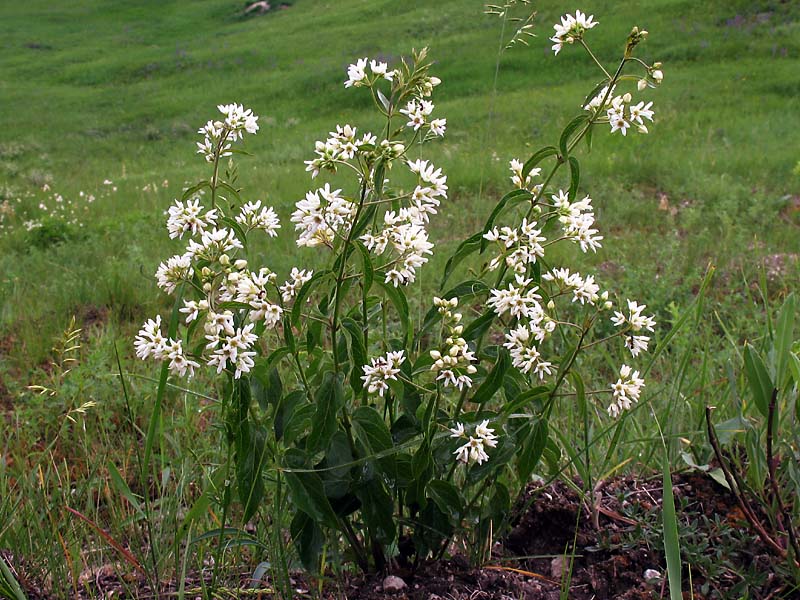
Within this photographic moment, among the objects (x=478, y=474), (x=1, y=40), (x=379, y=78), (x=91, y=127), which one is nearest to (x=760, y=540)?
(x=478, y=474)

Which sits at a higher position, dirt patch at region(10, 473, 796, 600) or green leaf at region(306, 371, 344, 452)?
green leaf at region(306, 371, 344, 452)

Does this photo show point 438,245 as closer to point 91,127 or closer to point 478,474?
point 478,474

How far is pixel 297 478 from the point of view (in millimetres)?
1609

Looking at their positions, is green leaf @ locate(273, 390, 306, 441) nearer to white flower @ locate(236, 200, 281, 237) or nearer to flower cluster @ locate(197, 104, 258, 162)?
white flower @ locate(236, 200, 281, 237)

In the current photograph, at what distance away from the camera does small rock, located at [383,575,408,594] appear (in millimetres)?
1775

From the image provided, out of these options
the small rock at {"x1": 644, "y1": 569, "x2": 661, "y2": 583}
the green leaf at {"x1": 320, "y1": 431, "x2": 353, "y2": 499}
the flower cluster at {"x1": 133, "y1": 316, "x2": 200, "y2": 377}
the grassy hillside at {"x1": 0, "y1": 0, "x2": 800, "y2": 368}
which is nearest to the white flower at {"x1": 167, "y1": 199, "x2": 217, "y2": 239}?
the flower cluster at {"x1": 133, "y1": 316, "x2": 200, "y2": 377}

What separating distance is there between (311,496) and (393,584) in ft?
1.23

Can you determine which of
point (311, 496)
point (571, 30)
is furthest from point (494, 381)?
point (571, 30)

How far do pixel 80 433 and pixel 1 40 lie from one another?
31816 mm

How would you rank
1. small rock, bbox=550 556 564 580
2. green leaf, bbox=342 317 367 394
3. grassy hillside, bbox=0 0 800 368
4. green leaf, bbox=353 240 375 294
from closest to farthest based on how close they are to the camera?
green leaf, bbox=353 240 375 294, green leaf, bbox=342 317 367 394, small rock, bbox=550 556 564 580, grassy hillside, bbox=0 0 800 368

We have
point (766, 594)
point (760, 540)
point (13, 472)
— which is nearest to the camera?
point (766, 594)

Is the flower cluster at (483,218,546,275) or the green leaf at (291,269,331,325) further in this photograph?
the flower cluster at (483,218,546,275)

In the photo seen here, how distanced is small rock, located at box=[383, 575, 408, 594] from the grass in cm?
37

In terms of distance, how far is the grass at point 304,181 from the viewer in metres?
2.58
